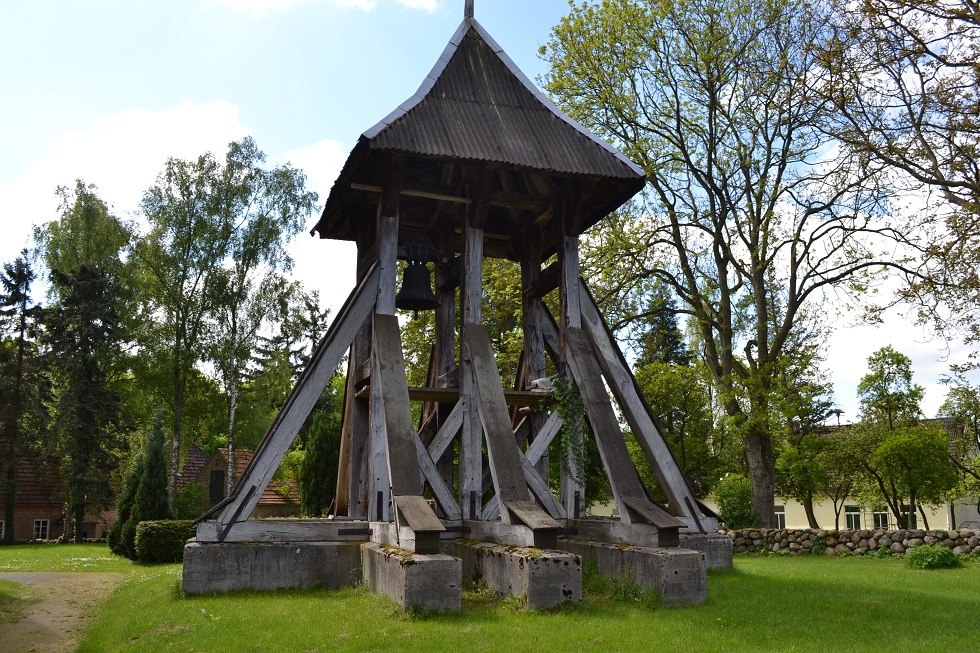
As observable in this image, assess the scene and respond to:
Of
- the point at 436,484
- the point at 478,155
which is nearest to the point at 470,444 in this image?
the point at 436,484

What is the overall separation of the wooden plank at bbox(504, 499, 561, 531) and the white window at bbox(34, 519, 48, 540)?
32670mm

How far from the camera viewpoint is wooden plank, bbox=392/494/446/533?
7699mm

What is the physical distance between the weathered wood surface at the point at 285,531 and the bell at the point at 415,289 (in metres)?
2.94

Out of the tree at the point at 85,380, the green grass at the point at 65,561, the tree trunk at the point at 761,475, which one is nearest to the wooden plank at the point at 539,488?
the green grass at the point at 65,561

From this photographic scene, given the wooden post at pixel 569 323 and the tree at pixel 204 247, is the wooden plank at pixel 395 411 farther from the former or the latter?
the tree at pixel 204 247

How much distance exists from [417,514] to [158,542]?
40.2ft

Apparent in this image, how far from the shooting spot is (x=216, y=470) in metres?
36.5

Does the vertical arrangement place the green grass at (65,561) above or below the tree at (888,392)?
below

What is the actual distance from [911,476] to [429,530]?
687 inches

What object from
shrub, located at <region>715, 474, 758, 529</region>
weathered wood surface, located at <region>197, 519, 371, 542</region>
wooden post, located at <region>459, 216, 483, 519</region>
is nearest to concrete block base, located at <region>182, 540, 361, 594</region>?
weathered wood surface, located at <region>197, 519, 371, 542</region>

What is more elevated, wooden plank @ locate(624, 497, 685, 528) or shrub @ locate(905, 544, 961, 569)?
wooden plank @ locate(624, 497, 685, 528)

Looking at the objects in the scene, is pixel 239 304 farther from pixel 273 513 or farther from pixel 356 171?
pixel 356 171

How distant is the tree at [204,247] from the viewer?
28203 mm

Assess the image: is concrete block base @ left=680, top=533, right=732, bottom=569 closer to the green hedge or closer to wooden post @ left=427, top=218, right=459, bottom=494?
wooden post @ left=427, top=218, right=459, bottom=494
